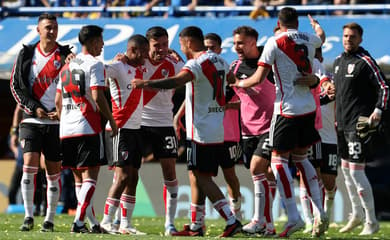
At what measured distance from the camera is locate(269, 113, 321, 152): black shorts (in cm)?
1233

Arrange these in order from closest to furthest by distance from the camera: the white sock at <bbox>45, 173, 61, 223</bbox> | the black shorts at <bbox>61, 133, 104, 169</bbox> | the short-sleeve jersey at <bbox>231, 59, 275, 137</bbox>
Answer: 1. the black shorts at <bbox>61, 133, 104, 169</bbox>
2. the white sock at <bbox>45, 173, 61, 223</bbox>
3. the short-sleeve jersey at <bbox>231, 59, 275, 137</bbox>

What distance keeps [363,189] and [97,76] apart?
173 inches

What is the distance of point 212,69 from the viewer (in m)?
12.4

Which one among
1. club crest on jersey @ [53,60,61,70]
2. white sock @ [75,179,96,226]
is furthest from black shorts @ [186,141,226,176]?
club crest on jersey @ [53,60,61,70]

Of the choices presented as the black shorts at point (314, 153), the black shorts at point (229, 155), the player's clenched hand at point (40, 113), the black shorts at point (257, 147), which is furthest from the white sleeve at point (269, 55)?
the player's clenched hand at point (40, 113)

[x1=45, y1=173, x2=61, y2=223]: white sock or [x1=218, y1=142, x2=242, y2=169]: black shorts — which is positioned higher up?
[x1=218, y1=142, x2=242, y2=169]: black shorts

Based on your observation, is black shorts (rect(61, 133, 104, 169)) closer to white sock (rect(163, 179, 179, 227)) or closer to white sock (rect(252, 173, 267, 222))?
white sock (rect(163, 179, 179, 227))

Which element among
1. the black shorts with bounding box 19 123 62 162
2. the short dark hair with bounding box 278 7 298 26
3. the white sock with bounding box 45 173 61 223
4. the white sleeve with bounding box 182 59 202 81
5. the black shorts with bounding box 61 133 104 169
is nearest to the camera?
the white sleeve with bounding box 182 59 202 81

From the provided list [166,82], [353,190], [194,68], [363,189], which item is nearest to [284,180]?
[194,68]

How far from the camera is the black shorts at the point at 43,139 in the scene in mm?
13477

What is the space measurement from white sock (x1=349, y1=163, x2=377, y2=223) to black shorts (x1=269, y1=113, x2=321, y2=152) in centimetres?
266

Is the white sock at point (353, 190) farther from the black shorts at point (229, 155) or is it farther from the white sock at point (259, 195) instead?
the white sock at point (259, 195)

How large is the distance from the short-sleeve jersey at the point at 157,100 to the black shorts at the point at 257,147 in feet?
3.46

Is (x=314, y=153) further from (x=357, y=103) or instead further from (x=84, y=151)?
(x=84, y=151)
